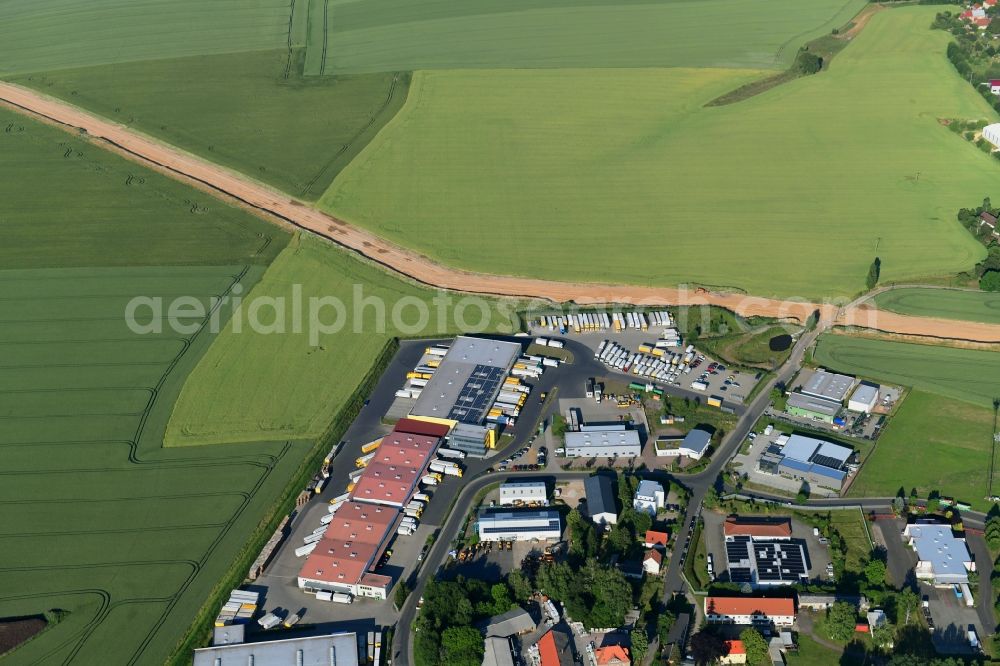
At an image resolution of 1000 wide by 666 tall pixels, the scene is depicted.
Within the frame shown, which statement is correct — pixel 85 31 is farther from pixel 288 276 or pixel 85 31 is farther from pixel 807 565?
pixel 807 565

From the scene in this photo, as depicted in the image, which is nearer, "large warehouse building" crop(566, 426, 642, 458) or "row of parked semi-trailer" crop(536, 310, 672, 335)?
"large warehouse building" crop(566, 426, 642, 458)

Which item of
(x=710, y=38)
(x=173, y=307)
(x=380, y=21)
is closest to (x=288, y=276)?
(x=173, y=307)

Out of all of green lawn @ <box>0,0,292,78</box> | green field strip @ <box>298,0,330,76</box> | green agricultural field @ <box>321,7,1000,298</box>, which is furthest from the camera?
green lawn @ <box>0,0,292,78</box>

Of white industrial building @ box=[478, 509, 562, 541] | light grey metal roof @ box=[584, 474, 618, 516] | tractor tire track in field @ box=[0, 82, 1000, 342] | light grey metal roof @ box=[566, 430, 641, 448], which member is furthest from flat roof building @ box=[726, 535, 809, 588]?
tractor tire track in field @ box=[0, 82, 1000, 342]

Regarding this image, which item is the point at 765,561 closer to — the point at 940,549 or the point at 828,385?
the point at 940,549

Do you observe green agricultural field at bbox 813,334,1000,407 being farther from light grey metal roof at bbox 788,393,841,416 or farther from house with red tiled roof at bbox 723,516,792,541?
house with red tiled roof at bbox 723,516,792,541

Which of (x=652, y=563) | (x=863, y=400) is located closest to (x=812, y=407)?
(x=863, y=400)
